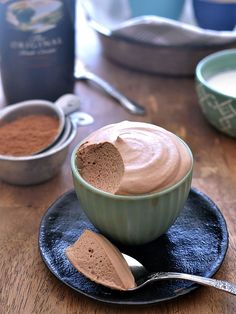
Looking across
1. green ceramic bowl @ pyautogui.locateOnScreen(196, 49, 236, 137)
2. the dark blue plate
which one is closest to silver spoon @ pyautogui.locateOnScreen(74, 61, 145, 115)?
green ceramic bowl @ pyautogui.locateOnScreen(196, 49, 236, 137)

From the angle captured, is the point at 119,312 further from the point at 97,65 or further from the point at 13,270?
the point at 97,65

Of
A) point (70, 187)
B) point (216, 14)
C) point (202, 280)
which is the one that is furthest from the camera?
point (216, 14)

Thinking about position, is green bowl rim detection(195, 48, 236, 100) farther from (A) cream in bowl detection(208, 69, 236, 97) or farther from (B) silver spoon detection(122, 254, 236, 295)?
(B) silver spoon detection(122, 254, 236, 295)

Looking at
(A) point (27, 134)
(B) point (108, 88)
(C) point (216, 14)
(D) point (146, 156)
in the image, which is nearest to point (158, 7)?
(C) point (216, 14)

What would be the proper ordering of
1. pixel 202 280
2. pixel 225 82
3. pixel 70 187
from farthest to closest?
pixel 225 82 < pixel 70 187 < pixel 202 280

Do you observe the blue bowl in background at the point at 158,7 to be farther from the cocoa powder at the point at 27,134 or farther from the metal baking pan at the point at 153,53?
the cocoa powder at the point at 27,134

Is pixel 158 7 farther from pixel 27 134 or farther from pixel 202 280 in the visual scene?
pixel 202 280
